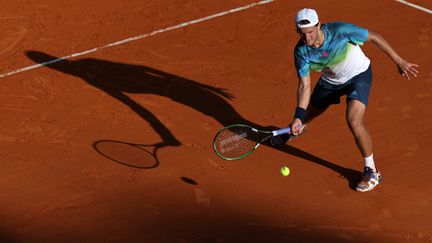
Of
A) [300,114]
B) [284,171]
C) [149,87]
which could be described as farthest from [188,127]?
[300,114]

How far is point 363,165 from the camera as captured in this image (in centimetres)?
1053

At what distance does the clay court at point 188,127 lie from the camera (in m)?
9.71

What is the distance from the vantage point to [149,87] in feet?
41.0

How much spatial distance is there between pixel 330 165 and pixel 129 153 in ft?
8.94

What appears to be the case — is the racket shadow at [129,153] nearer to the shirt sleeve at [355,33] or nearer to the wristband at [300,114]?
the wristband at [300,114]

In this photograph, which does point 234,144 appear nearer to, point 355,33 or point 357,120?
point 357,120

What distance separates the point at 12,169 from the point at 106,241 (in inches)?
81.1

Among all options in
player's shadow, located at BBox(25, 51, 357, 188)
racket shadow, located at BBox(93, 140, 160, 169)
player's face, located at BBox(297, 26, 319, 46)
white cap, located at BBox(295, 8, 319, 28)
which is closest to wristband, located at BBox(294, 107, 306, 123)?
player's face, located at BBox(297, 26, 319, 46)

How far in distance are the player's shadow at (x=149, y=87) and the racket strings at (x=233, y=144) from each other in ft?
1.88

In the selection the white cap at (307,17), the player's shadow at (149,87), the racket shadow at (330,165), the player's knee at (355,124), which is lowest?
the racket shadow at (330,165)

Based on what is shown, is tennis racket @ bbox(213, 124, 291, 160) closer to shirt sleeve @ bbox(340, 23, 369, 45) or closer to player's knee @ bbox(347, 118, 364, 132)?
player's knee @ bbox(347, 118, 364, 132)

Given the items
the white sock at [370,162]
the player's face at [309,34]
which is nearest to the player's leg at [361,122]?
the white sock at [370,162]

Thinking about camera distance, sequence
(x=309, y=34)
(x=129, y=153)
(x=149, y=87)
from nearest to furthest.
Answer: (x=309, y=34)
(x=129, y=153)
(x=149, y=87)

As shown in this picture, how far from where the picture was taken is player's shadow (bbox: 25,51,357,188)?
Result: 11.6 meters
